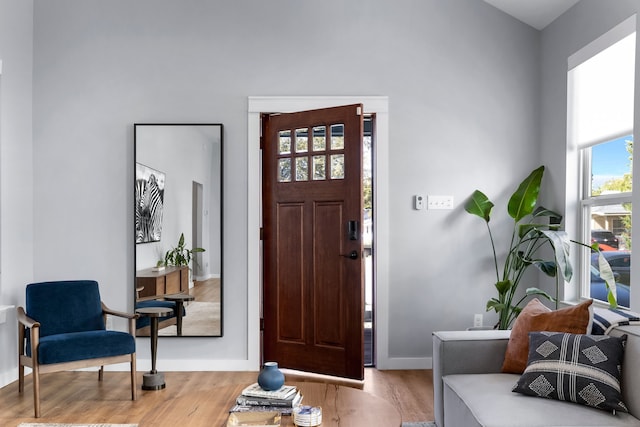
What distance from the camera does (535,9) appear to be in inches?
172

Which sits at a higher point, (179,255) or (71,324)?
(179,255)

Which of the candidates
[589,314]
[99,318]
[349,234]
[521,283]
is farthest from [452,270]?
[99,318]

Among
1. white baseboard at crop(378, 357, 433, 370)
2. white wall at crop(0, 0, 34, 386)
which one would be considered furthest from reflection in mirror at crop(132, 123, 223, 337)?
white baseboard at crop(378, 357, 433, 370)

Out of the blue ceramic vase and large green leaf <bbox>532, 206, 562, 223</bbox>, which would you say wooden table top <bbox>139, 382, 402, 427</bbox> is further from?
large green leaf <bbox>532, 206, 562, 223</bbox>

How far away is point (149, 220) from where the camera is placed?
4516mm

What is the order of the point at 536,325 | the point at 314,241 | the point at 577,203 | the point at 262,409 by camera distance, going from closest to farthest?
the point at 262,409, the point at 536,325, the point at 577,203, the point at 314,241

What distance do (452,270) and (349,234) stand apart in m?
Answer: 0.95

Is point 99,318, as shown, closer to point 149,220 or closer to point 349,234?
point 149,220

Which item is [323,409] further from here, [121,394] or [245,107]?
[245,107]

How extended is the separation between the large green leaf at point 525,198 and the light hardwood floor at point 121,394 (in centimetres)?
139

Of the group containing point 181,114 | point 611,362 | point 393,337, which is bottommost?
point 393,337

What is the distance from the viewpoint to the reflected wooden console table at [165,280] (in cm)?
452

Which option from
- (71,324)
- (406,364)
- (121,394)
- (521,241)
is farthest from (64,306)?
(521,241)

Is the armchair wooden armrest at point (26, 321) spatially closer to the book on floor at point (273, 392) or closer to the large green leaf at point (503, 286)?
the book on floor at point (273, 392)
